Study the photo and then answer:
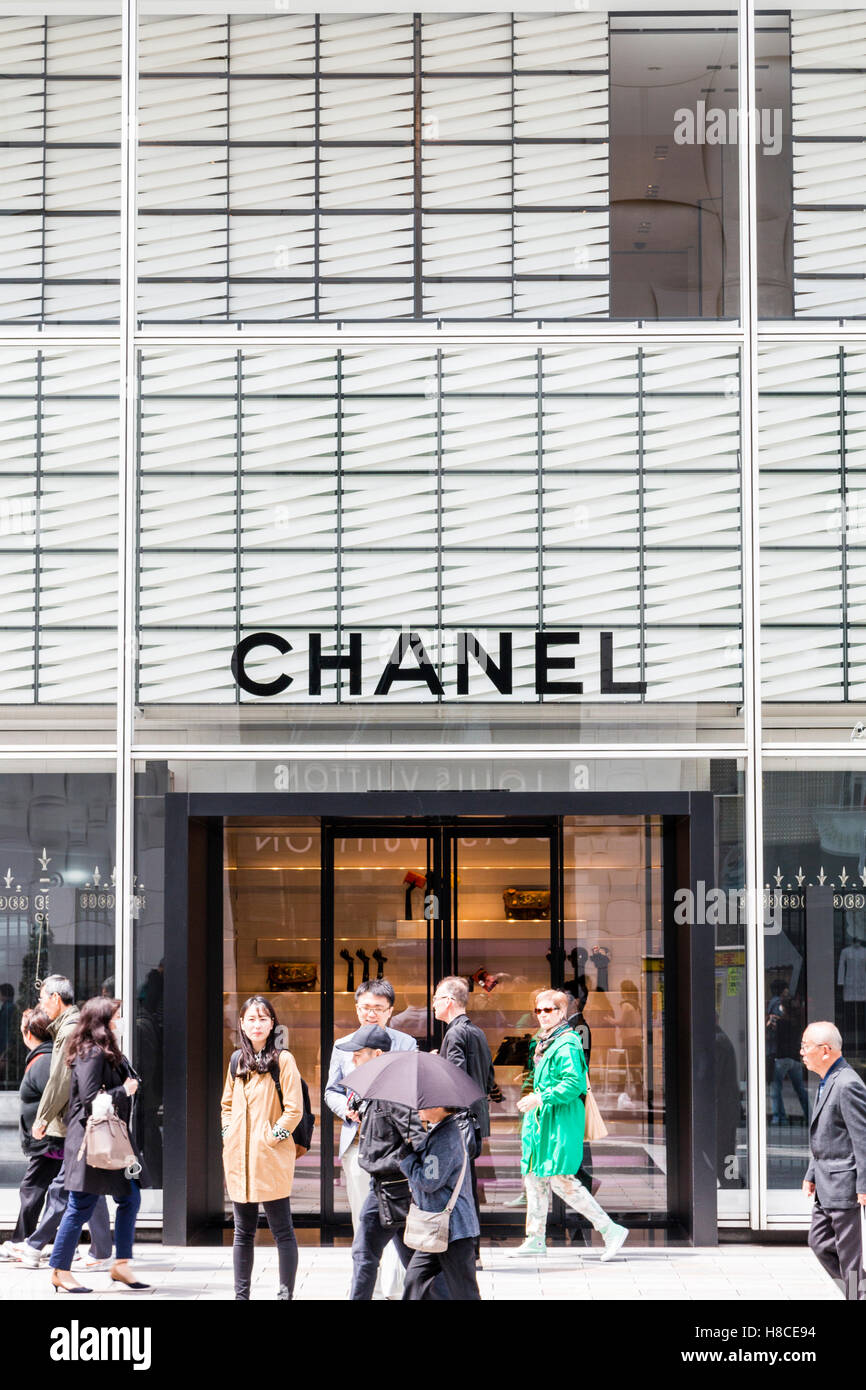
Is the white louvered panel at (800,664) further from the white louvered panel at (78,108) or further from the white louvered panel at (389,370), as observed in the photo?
the white louvered panel at (78,108)

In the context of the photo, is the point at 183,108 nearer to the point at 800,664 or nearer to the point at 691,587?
the point at 691,587

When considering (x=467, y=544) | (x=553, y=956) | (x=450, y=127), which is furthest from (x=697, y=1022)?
(x=450, y=127)

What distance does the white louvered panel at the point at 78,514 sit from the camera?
35.8ft

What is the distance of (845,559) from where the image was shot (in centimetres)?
1086

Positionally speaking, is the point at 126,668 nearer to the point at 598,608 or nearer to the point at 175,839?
the point at 175,839

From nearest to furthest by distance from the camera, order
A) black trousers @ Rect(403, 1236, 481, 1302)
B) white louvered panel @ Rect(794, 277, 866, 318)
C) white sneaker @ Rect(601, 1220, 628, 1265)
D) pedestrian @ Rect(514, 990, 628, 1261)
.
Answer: black trousers @ Rect(403, 1236, 481, 1302) < pedestrian @ Rect(514, 990, 628, 1261) < white sneaker @ Rect(601, 1220, 628, 1265) < white louvered panel @ Rect(794, 277, 866, 318)

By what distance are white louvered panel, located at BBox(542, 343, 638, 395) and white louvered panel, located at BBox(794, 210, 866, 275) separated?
4.42 ft

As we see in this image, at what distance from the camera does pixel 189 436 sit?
35.8ft

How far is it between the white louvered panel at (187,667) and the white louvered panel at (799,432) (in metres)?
3.85

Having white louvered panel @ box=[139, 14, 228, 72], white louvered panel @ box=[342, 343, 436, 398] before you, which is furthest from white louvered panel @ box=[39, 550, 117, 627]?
white louvered panel @ box=[139, 14, 228, 72]

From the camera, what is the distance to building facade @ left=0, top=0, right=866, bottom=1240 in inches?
420

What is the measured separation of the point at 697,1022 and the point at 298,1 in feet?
24.6

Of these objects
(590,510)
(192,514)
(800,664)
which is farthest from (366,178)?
(800,664)

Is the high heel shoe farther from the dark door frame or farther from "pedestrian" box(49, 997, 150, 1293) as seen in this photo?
the dark door frame
